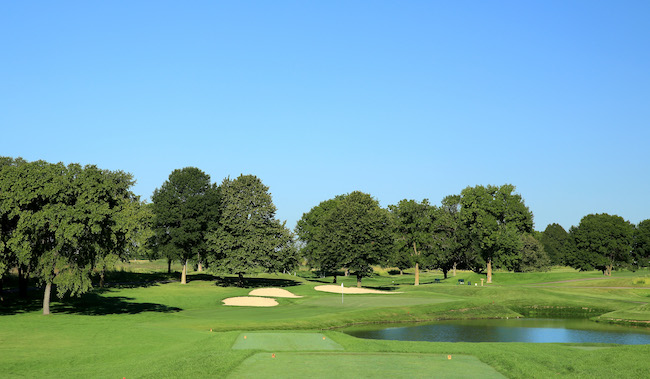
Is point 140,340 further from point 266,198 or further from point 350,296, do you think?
point 266,198

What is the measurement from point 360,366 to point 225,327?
20.0 m

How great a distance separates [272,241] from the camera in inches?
3056

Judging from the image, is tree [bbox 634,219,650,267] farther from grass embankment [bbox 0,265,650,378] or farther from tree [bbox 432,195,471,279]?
grass embankment [bbox 0,265,650,378]

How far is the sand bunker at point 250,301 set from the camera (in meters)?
58.7

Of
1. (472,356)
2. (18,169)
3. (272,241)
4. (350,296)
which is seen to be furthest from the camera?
(272,241)

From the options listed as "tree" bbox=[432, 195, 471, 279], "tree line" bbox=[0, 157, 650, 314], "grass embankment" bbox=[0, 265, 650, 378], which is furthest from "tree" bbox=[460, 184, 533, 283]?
"grass embankment" bbox=[0, 265, 650, 378]

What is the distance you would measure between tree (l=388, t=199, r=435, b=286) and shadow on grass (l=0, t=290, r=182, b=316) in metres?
47.9

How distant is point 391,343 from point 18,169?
31.2m

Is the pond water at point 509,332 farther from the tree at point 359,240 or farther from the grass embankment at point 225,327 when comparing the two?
the tree at point 359,240

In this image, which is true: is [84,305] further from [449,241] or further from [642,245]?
[642,245]

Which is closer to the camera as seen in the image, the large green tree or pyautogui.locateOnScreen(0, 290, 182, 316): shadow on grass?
the large green tree

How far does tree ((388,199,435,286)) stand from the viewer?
91.2m

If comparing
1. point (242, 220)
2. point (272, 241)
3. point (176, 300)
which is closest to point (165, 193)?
point (242, 220)

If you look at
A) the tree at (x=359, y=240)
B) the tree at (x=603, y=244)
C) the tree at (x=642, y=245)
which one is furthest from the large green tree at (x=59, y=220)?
the tree at (x=642, y=245)
